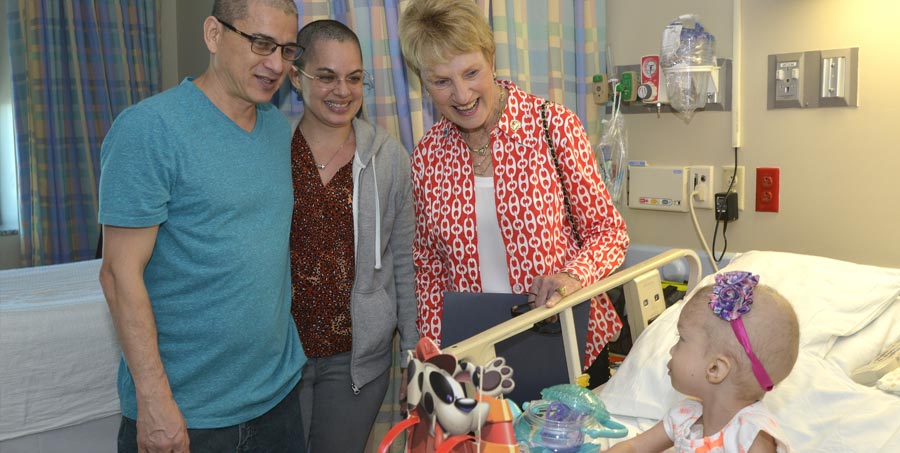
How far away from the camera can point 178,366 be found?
1.59 m

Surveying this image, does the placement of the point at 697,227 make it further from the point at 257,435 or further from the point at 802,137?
the point at 257,435

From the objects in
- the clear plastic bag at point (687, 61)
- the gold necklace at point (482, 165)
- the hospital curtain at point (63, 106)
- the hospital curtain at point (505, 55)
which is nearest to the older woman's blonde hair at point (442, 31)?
the gold necklace at point (482, 165)

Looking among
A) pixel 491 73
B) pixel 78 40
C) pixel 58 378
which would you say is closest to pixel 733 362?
pixel 491 73

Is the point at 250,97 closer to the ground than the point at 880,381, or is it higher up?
higher up

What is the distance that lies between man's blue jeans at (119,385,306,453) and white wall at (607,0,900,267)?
5.55 feet

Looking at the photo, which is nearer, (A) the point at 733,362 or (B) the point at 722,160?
(A) the point at 733,362

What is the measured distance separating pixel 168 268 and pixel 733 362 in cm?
106

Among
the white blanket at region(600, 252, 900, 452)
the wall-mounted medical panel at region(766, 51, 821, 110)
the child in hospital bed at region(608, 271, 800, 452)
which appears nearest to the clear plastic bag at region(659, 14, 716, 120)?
the wall-mounted medical panel at region(766, 51, 821, 110)

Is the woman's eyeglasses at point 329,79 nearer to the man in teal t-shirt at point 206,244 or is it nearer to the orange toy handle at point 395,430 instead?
the man in teal t-shirt at point 206,244

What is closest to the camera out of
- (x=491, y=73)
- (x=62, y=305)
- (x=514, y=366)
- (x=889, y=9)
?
(x=514, y=366)

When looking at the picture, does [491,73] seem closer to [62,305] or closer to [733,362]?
[733,362]

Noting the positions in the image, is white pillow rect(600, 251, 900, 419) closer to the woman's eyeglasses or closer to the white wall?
the white wall

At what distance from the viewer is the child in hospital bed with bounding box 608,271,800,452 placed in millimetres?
1324

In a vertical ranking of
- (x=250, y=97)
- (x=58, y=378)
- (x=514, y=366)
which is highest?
(x=250, y=97)
